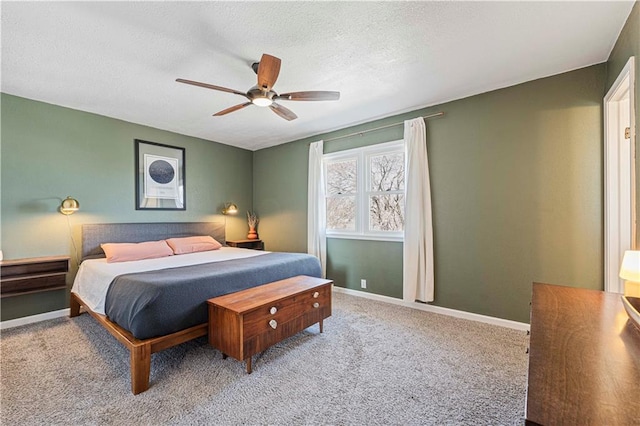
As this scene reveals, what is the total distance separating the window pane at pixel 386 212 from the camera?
388 centimetres

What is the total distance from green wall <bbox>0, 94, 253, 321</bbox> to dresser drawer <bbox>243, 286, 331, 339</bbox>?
2.96 meters

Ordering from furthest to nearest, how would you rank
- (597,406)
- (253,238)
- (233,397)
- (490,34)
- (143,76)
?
(253,238)
(143,76)
(490,34)
(233,397)
(597,406)

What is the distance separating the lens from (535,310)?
1.33 metres

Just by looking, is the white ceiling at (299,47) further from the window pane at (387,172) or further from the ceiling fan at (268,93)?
the window pane at (387,172)

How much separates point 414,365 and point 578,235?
6.58ft

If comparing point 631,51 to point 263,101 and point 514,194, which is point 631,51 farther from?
point 263,101

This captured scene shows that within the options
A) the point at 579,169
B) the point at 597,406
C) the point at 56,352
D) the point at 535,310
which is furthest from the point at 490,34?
the point at 56,352

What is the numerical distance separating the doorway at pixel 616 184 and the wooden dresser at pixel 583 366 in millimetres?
1419

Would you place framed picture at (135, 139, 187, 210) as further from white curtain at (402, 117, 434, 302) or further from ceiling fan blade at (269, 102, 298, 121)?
white curtain at (402, 117, 434, 302)

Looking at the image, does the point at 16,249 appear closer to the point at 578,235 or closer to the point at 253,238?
the point at 253,238

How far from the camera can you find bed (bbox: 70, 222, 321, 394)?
79.4 inches

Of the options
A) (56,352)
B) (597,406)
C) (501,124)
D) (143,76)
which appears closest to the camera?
(597,406)

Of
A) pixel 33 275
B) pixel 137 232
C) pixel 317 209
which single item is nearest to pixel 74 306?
pixel 33 275

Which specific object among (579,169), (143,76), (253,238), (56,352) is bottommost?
(56,352)
